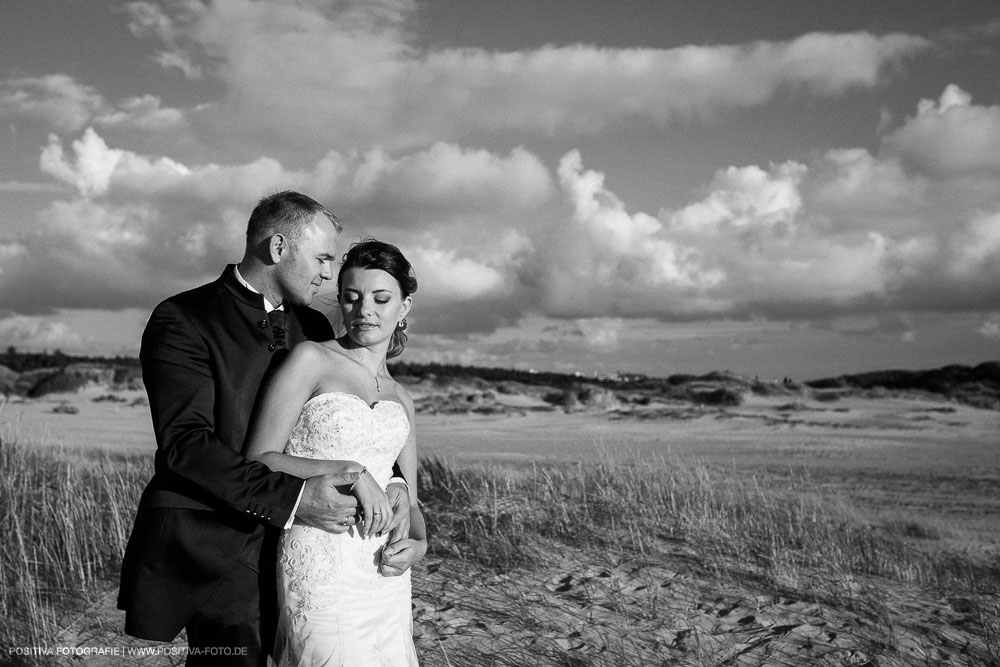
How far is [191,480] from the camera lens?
263 centimetres

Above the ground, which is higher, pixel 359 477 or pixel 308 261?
pixel 308 261

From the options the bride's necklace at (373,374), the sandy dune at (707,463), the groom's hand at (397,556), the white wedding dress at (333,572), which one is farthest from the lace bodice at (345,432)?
the sandy dune at (707,463)

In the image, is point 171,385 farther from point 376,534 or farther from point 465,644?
point 465,644

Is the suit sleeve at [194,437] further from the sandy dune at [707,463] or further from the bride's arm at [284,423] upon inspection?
the sandy dune at [707,463]

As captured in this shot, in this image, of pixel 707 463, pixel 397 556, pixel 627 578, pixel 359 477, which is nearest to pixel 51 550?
pixel 627 578

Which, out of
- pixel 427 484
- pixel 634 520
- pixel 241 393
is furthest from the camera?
pixel 427 484

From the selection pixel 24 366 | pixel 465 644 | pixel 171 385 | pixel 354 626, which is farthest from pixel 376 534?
pixel 24 366

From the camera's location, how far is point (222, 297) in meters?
2.94

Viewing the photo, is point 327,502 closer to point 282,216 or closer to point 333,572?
point 333,572

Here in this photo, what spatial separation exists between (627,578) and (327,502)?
150 inches

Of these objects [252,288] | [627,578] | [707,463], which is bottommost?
[707,463]

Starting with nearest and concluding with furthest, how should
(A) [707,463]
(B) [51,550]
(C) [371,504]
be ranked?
(C) [371,504] < (B) [51,550] < (A) [707,463]

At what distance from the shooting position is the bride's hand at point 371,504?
2758 millimetres

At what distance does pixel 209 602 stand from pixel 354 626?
0.53 metres
